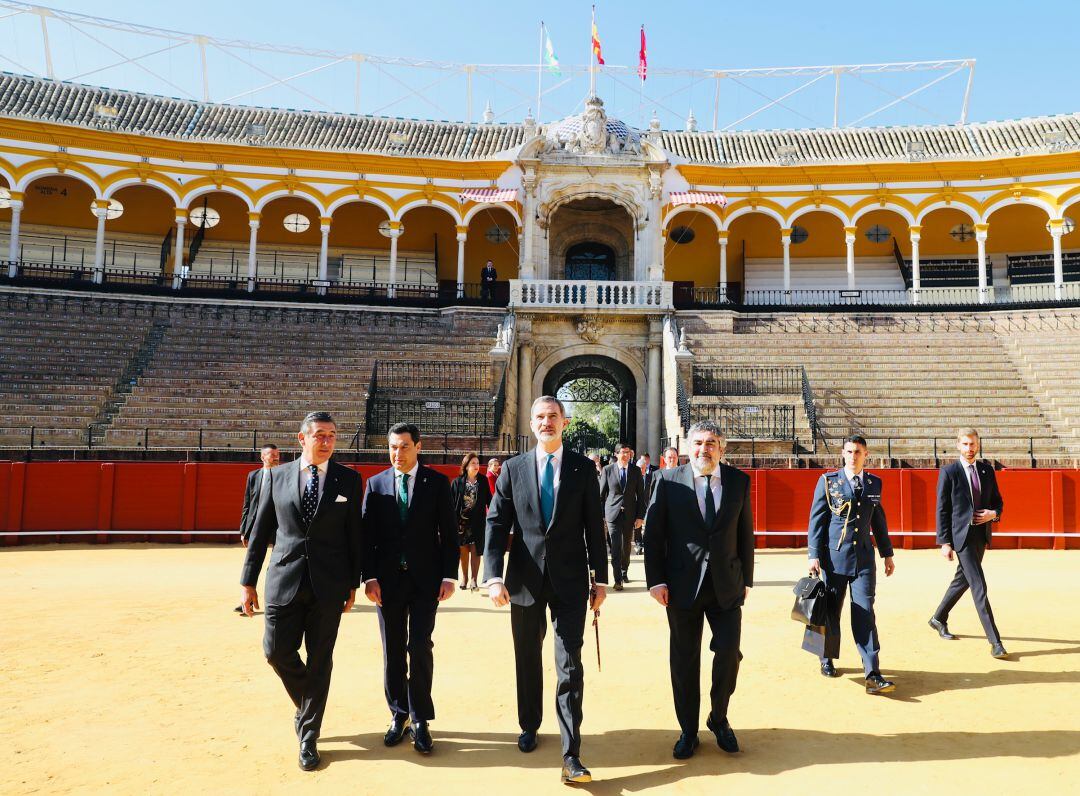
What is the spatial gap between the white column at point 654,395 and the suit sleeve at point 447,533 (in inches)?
580

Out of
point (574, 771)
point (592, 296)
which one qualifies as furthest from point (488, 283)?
point (574, 771)

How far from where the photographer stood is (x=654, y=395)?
19703 millimetres

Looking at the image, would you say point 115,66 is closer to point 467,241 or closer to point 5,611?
point 467,241

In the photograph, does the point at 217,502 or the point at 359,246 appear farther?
the point at 359,246

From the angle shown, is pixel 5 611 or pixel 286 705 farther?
pixel 5 611

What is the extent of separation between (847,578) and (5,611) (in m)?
7.09

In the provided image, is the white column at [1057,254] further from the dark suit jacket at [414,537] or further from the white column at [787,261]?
the dark suit jacket at [414,537]

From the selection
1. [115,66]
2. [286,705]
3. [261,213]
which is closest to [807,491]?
[286,705]

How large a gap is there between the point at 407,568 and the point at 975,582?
4326 mm

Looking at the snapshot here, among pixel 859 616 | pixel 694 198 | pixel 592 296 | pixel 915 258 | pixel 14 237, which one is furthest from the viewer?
pixel 915 258

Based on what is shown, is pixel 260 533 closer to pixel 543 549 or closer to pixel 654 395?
pixel 543 549

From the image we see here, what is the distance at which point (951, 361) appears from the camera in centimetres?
1909

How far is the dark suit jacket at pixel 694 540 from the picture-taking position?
4086 mm

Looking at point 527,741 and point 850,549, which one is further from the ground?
point 850,549
